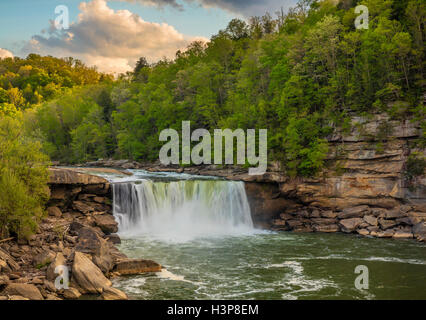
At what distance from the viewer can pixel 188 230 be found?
26.3 meters

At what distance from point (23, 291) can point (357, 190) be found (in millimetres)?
22165

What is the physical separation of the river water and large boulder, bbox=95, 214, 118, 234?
2.79ft

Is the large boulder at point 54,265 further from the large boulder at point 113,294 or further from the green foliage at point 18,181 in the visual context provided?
the green foliage at point 18,181

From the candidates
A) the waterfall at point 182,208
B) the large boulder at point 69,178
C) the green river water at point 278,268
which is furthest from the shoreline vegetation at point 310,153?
the green river water at point 278,268

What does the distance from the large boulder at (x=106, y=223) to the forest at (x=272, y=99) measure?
4.38m

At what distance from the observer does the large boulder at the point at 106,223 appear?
2406cm

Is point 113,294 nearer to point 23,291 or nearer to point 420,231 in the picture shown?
point 23,291

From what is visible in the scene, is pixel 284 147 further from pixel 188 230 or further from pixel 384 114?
pixel 188 230

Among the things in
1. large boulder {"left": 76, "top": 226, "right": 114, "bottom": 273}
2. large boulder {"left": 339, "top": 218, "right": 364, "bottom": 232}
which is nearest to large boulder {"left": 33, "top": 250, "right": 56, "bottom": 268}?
large boulder {"left": 76, "top": 226, "right": 114, "bottom": 273}

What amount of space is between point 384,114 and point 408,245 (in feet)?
33.6

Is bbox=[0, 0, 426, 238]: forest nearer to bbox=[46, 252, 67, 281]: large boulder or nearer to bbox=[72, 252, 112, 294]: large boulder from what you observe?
bbox=[46, 252, 67, 281]: large boulder

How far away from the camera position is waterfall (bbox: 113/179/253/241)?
26422 mm
